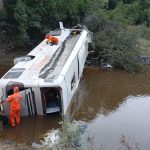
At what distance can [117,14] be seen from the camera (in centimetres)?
2584

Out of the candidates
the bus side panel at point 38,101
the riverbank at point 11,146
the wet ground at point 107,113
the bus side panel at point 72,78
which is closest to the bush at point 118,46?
the wet ground at point 107,113

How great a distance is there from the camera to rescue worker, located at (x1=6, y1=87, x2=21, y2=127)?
43.6 ft

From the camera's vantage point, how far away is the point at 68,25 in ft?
82.0

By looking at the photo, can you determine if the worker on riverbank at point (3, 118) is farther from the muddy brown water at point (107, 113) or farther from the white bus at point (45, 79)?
the muddy brown water at point (107, 113)

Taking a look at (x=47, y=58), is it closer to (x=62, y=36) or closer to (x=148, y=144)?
(x=62, y=36)

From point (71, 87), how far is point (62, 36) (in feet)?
16.9

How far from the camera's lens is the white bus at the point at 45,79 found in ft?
45.6

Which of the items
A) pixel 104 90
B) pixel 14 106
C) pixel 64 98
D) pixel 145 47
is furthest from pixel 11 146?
pixel 145 47

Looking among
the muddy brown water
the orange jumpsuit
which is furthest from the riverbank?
the orange jumpsuit

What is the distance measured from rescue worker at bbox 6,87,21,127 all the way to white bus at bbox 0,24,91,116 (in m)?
0.23

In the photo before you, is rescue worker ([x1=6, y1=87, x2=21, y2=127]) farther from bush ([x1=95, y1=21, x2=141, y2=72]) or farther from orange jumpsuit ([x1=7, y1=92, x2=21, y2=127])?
bush ([x1=95, y1=21, x2=141, y2=72])

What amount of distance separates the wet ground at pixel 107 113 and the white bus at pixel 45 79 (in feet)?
1.66

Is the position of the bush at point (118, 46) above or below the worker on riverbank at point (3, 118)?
below

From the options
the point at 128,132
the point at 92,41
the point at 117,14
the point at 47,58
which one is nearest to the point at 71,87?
the point at 47,58
